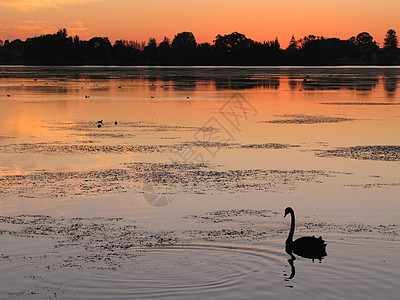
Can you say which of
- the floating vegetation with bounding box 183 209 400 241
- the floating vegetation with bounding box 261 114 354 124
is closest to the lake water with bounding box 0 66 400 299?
the floating vegetation with bounding box 183 209 400 241

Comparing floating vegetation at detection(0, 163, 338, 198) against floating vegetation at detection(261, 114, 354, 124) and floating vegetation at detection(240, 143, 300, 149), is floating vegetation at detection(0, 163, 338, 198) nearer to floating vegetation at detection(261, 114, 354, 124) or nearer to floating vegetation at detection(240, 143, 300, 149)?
floating vegetation at detection(240, 143, 300, 149)

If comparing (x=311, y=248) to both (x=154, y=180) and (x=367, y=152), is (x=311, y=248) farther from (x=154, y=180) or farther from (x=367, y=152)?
(x=367, y=152)

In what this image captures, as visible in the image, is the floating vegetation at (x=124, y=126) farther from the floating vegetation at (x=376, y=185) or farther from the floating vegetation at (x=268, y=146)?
the floating vegetation at (x=376, y=185)

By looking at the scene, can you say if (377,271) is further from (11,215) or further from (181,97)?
(181,97)

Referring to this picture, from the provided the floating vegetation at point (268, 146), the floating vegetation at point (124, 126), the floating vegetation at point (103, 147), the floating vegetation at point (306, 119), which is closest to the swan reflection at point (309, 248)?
the floating vegetation at point (103, 147)

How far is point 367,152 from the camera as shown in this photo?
17.6 meters

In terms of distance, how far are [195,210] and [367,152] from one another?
739cm

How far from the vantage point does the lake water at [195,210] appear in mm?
8234

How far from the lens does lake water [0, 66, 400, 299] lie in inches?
324

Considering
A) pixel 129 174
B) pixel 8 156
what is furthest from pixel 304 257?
pixel 8 156

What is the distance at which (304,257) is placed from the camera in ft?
30.0

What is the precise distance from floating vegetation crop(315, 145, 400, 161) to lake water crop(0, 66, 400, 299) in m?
0.05

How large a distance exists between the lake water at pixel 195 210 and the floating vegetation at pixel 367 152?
0.05 metres

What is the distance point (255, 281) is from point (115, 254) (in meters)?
1.94
